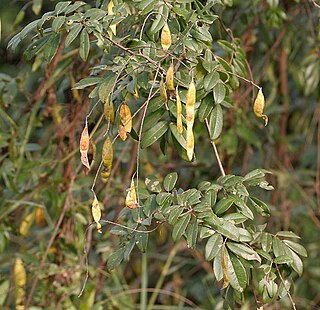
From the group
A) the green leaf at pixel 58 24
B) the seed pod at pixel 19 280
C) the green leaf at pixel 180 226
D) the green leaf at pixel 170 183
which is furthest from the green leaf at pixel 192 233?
the seed pod at pixel 19 280

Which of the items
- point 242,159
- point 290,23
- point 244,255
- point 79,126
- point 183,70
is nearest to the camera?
point 244,255

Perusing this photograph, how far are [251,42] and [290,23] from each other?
0.13 meters

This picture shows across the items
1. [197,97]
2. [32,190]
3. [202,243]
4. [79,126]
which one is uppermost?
[197,97]

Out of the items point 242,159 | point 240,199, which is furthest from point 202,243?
point 240,199

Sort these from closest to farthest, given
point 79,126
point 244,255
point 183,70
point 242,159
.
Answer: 1. point 244,255
2. point 183,70
3. point 79,126
4. point 242,159

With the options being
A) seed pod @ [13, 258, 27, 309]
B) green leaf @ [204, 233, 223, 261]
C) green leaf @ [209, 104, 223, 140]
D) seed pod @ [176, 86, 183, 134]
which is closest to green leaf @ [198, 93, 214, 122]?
green leaf @ [209, 104, 223, 140]

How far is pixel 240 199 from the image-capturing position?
134 cm

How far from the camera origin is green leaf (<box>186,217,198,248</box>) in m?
1.24

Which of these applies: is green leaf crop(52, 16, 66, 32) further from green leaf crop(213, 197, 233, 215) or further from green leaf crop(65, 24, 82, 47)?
green leaf crop(213, 197, 233, 215)

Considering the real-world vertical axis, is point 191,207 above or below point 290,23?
above

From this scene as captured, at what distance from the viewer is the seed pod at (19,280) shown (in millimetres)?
2004

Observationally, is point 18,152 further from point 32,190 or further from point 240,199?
point 240,199

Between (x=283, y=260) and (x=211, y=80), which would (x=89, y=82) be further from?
(x=283, y=260)

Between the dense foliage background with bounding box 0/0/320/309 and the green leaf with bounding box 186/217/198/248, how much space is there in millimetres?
188
